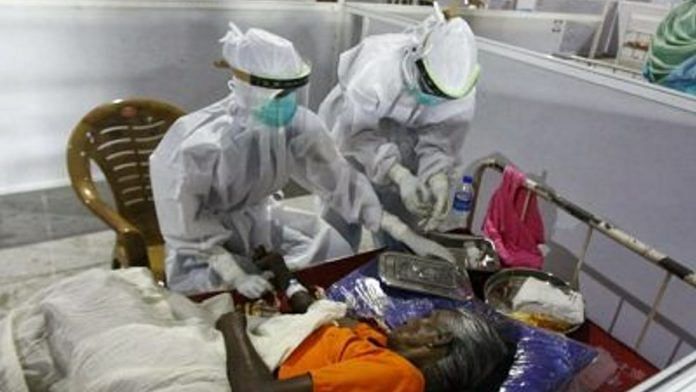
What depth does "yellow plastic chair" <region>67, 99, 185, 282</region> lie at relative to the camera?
5.26ft

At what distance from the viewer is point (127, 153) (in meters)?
1.75

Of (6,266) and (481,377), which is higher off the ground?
(481,377)

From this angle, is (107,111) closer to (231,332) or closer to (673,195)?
(231,332)

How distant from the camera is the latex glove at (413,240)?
1547mm

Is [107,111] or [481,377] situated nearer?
[481,377]

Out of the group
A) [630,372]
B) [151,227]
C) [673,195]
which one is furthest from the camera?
[151,227]

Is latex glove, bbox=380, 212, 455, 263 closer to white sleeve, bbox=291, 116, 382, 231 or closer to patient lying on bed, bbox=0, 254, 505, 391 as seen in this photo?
white sleeve, bbox=291, 116, 382, 231

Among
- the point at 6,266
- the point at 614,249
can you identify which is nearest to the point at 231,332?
the point at 614,249

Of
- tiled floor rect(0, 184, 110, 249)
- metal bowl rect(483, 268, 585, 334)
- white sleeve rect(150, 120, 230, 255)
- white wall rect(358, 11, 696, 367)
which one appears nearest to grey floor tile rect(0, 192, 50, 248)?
tiled floor rect(0, 184, 110, 249)

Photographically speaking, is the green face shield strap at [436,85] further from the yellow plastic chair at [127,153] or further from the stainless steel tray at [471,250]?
the yellow plastic chair at [127,153]

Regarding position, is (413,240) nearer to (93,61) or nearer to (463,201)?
(463,201)

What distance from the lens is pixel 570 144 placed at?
1802 mm

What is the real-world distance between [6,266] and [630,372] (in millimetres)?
2278

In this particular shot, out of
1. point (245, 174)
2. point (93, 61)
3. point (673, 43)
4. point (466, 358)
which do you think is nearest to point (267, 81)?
point (245, 174)
